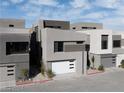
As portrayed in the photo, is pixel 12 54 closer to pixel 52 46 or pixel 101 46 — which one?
pixel 52 46

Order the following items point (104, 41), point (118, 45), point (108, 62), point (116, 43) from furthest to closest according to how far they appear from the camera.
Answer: point (118, 45) < point (116, 43) < point (108, 62) < point (104, 41)

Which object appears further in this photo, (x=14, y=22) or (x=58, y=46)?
(x=14, y=22)

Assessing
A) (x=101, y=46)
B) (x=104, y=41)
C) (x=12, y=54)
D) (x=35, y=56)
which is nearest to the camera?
(x=12, y=54)

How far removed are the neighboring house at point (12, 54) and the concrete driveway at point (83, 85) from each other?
231cm

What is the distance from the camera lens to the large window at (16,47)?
2331cm

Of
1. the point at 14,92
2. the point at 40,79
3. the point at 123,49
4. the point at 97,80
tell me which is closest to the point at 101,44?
the point at 123,49

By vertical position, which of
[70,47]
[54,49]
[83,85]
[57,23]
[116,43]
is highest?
[57,23]

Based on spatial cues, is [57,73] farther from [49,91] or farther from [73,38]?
[49,91]

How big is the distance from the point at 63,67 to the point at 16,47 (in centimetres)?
702

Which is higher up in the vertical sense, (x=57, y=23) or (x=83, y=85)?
(x=57, y=23)

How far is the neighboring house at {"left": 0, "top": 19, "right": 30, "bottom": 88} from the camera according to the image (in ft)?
74.1

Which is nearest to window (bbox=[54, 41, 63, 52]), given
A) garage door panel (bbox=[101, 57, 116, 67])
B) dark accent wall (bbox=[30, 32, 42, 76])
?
dark accent wall (bbox=[30, 32, 42, 76])

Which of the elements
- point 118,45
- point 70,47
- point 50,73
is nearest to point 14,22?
point 70,47

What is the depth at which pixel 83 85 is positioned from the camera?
23.1 m
